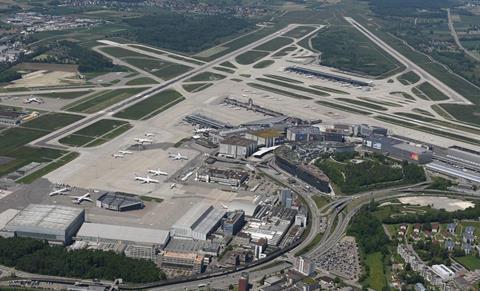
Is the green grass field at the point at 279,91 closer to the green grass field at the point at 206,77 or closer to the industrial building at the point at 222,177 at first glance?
the green grass field at the point at 206,77

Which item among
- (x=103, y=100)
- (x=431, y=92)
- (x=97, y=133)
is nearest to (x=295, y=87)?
(x=431, y=92)

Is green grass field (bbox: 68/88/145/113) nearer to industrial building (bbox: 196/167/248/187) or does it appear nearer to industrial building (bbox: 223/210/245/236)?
industrial building (bbox: 196/167/248/187)

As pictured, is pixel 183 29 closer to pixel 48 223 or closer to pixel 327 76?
pixel 327 76

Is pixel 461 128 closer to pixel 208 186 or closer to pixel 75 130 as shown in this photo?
pixel 208 186

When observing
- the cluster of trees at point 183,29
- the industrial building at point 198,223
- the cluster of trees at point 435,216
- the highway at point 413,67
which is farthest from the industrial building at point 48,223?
the cluster of trees at point 183,29

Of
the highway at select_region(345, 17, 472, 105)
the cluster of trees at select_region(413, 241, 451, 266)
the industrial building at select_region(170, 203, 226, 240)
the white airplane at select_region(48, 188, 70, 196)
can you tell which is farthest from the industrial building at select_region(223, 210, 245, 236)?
the highway at select_region(345, 17, 472, 105)

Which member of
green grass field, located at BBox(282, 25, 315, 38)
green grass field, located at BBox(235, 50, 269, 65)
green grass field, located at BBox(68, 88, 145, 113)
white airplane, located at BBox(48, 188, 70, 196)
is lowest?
green grass field, located at BBox(235, 50, 269, 65)

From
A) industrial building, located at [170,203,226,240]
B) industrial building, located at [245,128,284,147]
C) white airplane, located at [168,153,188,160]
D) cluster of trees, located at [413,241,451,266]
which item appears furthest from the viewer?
industrial building, located at [245,128,284,147]
